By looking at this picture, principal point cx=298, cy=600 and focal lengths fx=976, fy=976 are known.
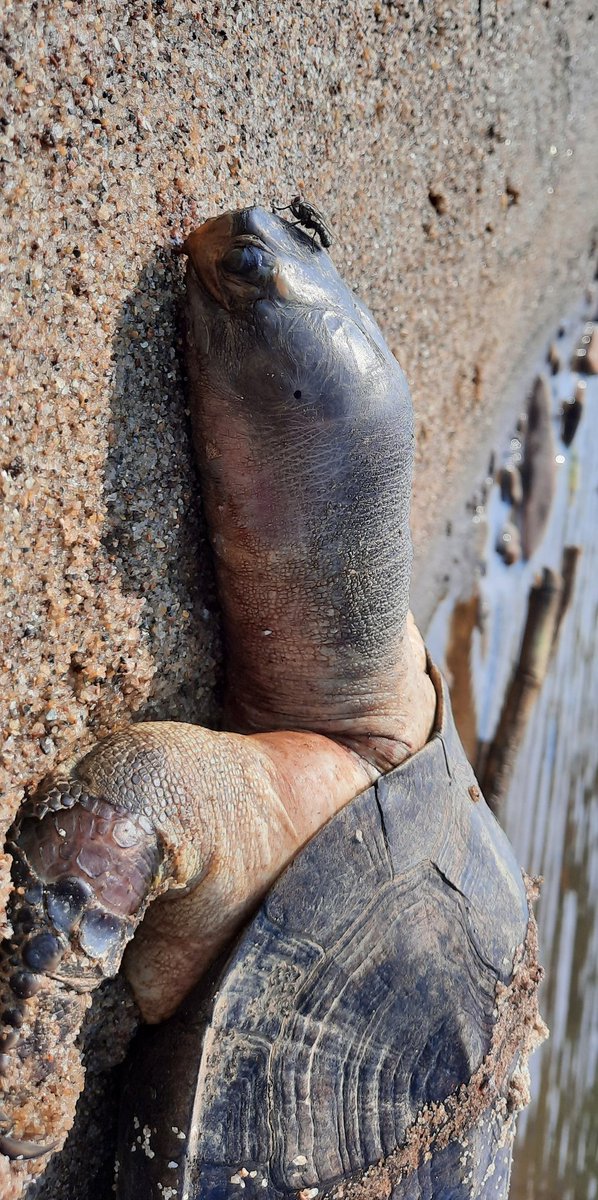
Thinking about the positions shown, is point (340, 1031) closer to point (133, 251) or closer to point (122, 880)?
point (122, 880)

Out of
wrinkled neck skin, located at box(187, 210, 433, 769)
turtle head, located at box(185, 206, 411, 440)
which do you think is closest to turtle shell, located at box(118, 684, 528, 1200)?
wrinkled neck skin, located at box(187, 210, 433, 769)

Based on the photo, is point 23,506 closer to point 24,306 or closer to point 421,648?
point 24,306

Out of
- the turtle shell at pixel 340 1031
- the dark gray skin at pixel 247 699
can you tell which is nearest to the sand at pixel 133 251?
the dark gray skin at pixel 247 699

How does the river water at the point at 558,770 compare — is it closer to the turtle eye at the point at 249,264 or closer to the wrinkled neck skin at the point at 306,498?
the wrinkled neck skin at the point at 306,498

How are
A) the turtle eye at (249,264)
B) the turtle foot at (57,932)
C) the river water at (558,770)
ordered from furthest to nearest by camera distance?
the river water at (558,770) → the turtle eye at (249,264) → the turtle foot at (57,932)

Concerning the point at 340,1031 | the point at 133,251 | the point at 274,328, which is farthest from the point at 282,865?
the point at 133,251

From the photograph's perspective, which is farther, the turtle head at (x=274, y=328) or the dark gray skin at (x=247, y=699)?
the turtle head at (x=274, y=328)
